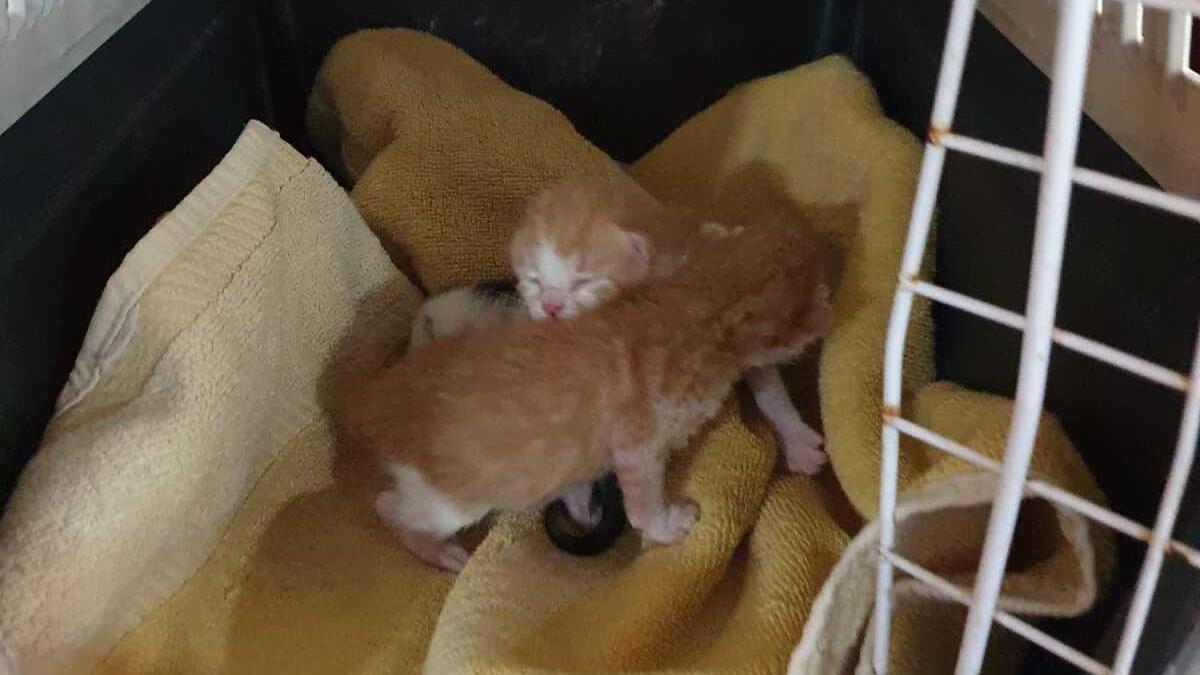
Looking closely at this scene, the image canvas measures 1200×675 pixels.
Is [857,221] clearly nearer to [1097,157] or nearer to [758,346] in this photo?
[758,346]

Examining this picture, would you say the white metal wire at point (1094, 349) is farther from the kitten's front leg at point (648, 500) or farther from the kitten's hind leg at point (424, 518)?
the kitten's hind leg at point (424, 518)

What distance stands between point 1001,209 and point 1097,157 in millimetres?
157

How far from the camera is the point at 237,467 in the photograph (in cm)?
101

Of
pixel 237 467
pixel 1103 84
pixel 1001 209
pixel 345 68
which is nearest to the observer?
pixel 1103 84

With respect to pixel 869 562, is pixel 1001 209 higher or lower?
higher

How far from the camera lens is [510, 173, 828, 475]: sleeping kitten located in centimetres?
104

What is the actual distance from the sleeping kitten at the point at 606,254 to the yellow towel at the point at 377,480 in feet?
0.13

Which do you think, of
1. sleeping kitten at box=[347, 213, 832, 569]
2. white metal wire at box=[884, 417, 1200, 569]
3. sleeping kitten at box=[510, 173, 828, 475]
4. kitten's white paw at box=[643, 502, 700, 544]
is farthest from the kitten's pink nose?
white metal wire at box=[884, 417, 1200, 569]

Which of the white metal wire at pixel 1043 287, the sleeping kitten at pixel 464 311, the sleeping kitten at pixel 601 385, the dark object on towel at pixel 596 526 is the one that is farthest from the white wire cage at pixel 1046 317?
the sleeping kitten at pixel 464 311

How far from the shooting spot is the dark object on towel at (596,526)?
1034mm

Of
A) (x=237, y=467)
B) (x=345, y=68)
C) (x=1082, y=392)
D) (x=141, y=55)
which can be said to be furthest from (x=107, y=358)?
(x=1082, y=392)

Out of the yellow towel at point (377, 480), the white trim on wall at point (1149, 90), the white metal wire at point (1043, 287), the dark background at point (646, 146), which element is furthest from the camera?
the yellow towel at point (377, 480)

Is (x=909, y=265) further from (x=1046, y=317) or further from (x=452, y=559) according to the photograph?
(x=452, y=559)

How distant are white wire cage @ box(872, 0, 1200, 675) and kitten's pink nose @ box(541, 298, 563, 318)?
0.46 metres
